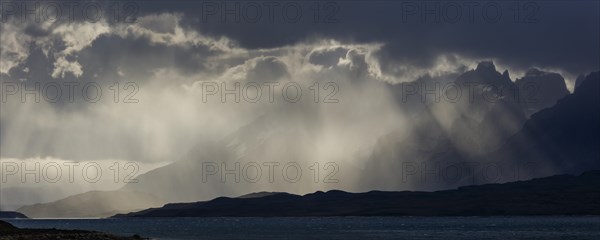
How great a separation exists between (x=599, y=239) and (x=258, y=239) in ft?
258

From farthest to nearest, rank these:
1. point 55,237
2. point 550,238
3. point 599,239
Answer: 1. point 550,238
2. point 599,239
3. point 55,237

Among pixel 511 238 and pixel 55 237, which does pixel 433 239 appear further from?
pixel 55 237

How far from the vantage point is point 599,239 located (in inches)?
6870

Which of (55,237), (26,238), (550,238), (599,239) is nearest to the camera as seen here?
(26,238)

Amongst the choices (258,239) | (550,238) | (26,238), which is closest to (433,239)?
(550,238)

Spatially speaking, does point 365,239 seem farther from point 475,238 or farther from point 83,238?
point 83,238

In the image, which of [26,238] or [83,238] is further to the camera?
[83,238]

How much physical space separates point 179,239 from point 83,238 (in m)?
39.8

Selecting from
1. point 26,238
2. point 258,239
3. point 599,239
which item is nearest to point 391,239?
point 258,239

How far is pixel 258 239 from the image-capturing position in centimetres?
19562

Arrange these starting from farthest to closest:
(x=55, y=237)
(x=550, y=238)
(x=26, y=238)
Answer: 1. (x=550, y=238)
2. (x=55, y=237)
3. (x=26, y=238)

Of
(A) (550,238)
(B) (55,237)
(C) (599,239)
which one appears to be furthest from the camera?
(A) (550,238)

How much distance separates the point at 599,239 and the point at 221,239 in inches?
3470

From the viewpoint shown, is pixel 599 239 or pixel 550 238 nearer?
pixel 599 239
